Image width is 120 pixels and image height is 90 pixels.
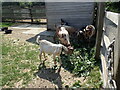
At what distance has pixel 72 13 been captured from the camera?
24.6 feet

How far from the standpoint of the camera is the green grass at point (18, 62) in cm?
360

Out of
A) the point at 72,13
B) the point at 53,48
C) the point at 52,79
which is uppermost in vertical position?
the point at 72,13

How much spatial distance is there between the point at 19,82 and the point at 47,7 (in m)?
5.44

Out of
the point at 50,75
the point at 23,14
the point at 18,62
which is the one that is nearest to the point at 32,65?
the point at 18,62

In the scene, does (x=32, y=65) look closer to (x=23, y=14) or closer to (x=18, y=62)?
(x=18, y=62)

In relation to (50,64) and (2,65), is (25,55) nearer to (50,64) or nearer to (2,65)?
(2,65)

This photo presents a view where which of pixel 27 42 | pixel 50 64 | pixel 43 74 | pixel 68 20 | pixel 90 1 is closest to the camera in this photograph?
pixel 43 74

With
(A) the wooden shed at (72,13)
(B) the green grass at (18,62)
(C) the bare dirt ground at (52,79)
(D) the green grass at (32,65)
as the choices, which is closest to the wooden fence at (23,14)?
(A) the wooden shed at (72,13)

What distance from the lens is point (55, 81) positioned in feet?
11.2

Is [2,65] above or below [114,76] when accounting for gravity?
below

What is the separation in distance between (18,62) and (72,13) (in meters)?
4.26

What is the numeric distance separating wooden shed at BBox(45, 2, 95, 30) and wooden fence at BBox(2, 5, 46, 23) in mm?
2955

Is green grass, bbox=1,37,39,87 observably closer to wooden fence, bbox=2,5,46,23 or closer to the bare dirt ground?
the bare dirt ground

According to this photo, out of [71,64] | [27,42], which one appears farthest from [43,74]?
[27,42]
